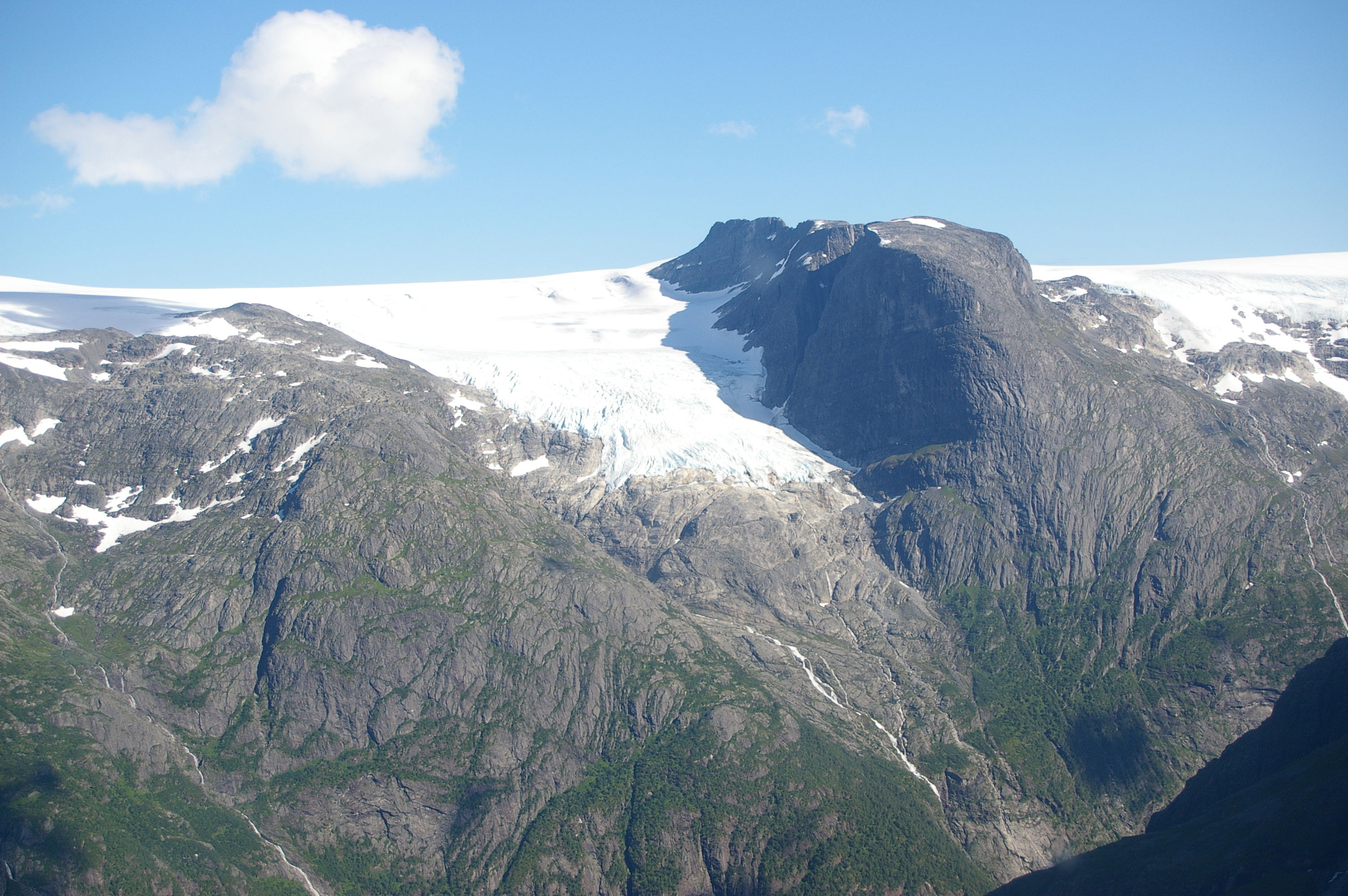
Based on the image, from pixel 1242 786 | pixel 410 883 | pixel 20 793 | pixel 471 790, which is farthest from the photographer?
pixel 471 790

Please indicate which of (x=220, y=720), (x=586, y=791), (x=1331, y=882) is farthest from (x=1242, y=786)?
(x=220, y=720)

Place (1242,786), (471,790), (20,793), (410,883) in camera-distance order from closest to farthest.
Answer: (20,793) → (1242,786) → (410,883) → (471,790)

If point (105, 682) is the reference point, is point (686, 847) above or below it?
below

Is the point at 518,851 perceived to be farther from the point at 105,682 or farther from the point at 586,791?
the point at 105,682

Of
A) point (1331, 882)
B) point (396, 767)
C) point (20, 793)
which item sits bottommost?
point (396, 767)

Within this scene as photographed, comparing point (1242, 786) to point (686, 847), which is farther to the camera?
point (686, 847)

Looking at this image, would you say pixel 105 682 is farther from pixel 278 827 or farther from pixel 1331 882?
pixel 1331 882
